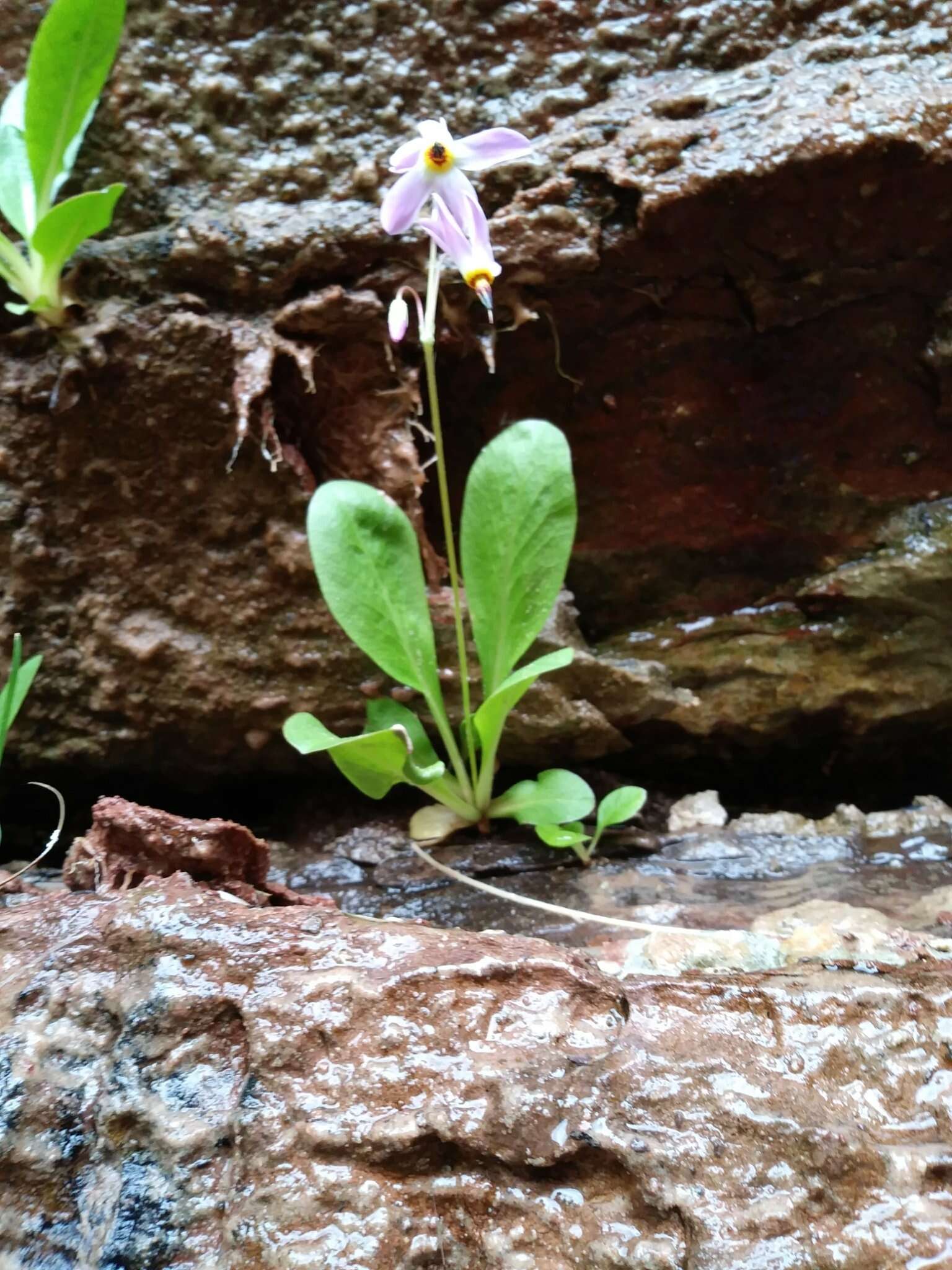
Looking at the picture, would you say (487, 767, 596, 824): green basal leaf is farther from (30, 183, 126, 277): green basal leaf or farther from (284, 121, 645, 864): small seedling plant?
(30, 183, 126, 277): green basal leaf

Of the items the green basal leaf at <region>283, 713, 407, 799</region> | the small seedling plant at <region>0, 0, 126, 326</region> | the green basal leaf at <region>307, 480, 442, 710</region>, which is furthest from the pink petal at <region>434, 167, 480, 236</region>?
the green basal leaf at <region>283, 713, 407, 799</region>

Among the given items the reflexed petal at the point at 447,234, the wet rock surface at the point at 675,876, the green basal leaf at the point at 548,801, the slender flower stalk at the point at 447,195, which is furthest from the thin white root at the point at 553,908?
the reflexed petal at the point at 447,234

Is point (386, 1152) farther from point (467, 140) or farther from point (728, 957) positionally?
point (467, 140)

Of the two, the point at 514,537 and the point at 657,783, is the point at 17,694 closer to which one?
the point at 514,537

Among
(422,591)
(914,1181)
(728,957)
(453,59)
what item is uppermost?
(453,59)

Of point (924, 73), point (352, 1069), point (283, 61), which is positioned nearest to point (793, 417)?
point (924, 73)

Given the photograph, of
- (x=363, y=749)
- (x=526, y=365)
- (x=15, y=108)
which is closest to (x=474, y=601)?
(x=363, y=749)
